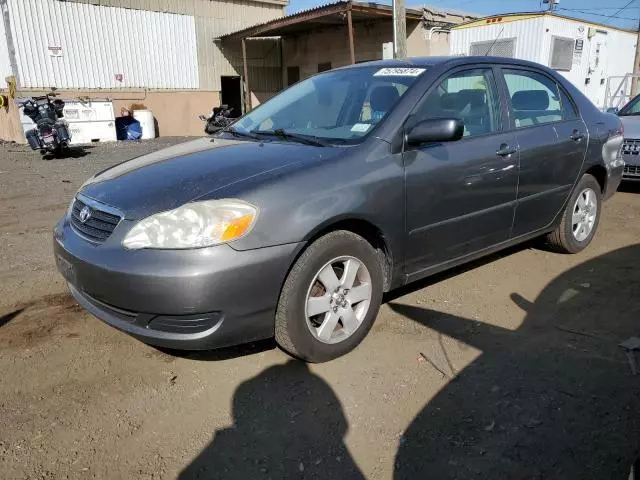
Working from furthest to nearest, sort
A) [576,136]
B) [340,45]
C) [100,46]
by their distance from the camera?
[340,45] < [100,46] < [576,136]

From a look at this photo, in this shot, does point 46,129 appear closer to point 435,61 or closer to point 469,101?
point 435,61

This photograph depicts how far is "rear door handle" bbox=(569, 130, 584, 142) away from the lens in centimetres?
437

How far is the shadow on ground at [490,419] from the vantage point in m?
2.18

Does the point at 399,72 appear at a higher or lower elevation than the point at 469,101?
higher

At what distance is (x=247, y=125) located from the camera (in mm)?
4004

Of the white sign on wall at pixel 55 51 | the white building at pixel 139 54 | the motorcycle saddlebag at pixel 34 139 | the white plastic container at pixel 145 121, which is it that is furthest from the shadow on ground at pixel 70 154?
the white sign on wall at pixel 55 51

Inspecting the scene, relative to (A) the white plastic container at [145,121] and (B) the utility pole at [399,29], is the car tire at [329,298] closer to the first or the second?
(B) the utility pole at [399,29]

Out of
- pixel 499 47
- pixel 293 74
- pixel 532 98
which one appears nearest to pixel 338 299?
pixel 532 98

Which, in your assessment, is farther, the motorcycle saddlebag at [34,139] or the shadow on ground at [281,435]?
the motorcycle saddlebag at [34,139]

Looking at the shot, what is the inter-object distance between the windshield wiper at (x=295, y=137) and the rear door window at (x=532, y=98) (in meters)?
1.62

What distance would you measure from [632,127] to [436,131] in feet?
18.9

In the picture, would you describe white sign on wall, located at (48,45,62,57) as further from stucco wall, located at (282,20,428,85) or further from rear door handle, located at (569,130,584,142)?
rear door handle, located at (569,130,584,142)

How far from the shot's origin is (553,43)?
13.0m

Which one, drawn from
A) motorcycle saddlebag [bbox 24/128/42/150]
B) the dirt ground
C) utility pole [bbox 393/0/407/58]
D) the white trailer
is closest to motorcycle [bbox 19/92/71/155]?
motorcycle saddlebag [bbox 24/128/42/150]
